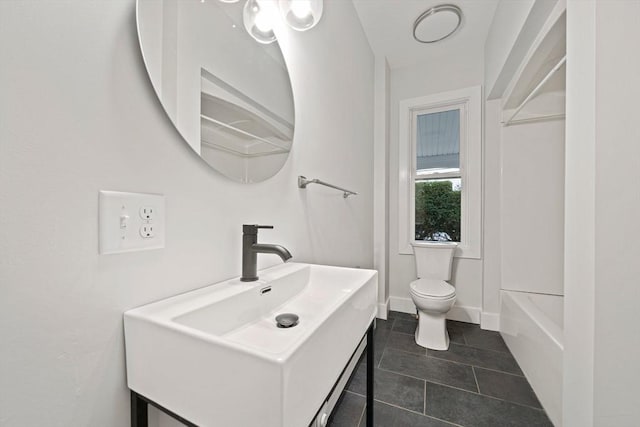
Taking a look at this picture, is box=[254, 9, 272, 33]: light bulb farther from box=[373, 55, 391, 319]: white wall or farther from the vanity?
box=[373, 55, 391, 319]: white wall

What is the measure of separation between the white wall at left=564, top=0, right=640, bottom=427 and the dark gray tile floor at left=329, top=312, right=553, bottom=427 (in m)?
0.64

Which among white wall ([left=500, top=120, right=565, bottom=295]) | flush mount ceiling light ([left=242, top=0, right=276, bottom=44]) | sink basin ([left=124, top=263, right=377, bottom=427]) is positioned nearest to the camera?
sink basin ([left=124, top=263, right=377, bottom=427])

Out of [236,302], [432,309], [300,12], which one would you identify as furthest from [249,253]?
[432,309]

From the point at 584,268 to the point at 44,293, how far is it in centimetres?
136

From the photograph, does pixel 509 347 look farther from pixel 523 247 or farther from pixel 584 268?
pixel 584 268

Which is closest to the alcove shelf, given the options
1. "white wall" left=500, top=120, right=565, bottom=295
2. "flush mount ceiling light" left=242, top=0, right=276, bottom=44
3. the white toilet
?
"white wall" left=500, top=120, right=565, bottom=295

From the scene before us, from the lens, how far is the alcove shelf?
133 centimetres

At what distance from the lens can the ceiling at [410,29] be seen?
6.39ft

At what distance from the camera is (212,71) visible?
29.9 inches

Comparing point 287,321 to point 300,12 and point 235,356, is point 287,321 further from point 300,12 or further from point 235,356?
point 300,12

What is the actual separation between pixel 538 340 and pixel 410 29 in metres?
2.52

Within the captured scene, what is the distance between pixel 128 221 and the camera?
0.52m

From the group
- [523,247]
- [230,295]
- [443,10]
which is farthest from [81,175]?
[523,247]

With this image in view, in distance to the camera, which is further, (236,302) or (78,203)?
(236,302)
